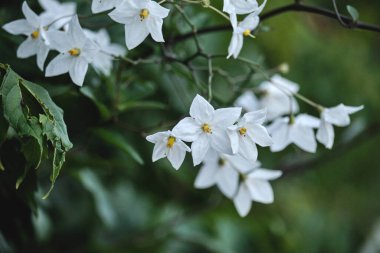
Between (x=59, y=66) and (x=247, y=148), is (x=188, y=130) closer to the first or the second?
(x=247, y=148)

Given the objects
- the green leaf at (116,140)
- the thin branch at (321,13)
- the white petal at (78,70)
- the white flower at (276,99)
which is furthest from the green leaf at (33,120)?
the white flower at (276,99)

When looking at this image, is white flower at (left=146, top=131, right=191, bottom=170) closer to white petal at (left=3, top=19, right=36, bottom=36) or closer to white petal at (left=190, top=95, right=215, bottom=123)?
white petal at (left=190, top=95, right=215, bottom=123)

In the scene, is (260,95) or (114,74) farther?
(260,95)

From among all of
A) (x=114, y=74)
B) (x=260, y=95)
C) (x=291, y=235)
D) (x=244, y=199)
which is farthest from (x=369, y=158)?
(x=114, y=74)

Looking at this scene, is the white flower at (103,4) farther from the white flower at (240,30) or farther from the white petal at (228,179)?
the white petal at (228,179)

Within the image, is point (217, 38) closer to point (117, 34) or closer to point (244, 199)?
point (117, 34)
